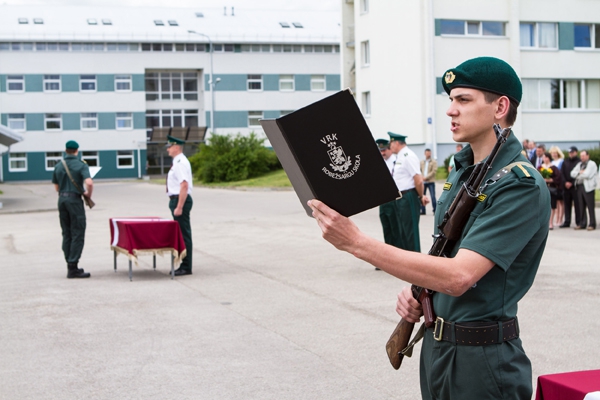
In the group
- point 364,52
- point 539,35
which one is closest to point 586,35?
point 539,35

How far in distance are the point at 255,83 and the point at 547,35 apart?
32.0 metres

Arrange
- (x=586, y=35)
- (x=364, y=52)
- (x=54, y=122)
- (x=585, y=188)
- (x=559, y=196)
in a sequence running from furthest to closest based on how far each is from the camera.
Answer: (x=54, y=122) → (x=364, y=52) → (x=586, y=35) → (x=559, y=196) → (x=585, y=188)

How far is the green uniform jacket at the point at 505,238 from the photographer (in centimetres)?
243

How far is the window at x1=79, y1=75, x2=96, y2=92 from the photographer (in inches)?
2499

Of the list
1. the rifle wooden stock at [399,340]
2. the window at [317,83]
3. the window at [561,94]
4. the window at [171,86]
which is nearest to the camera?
the rifle wooden stock at [399,340]

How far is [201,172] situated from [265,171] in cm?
413

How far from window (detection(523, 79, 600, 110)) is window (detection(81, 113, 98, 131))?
3842cm

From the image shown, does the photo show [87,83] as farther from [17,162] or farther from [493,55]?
[493,55]

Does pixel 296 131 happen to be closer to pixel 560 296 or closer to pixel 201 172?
pixel 560 296

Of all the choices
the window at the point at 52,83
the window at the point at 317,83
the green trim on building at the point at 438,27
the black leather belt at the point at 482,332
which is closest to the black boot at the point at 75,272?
the black leather belt at the point at 482,332

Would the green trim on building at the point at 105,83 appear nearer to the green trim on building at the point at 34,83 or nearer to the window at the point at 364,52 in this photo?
the green trim on building at the point at 34,83

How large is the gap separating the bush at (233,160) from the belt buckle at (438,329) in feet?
137

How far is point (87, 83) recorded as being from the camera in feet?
209

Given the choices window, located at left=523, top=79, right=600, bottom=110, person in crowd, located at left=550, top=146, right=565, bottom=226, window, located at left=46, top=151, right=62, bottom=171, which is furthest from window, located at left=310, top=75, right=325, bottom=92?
person in crowd, located at left=550, top=146, right=565, bottom=226
